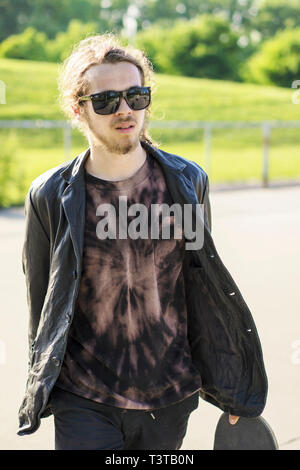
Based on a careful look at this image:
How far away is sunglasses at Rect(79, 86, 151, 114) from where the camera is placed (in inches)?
110

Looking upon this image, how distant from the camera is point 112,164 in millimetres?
2826

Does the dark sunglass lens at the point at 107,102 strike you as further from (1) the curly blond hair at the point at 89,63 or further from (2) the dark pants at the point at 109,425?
(2) the dark pants at the point at 109,425

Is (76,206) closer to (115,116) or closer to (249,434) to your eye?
(115,116)

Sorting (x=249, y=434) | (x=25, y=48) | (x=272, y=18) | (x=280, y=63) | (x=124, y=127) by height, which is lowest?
(x=249, y=434)

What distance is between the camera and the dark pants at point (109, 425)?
2.68 m

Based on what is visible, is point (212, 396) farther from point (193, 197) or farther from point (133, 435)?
point (193, 197)

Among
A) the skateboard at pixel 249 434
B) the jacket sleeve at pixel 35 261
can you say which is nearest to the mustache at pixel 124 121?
the jacket sleeve at pixel 35 261

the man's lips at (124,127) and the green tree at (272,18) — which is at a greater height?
the green tree at (272,18)

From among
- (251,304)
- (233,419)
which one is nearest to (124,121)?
(233,419)

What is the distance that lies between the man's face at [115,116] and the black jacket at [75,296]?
0.40ft

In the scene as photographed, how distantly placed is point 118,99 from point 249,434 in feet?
4.33

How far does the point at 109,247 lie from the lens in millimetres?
2750
